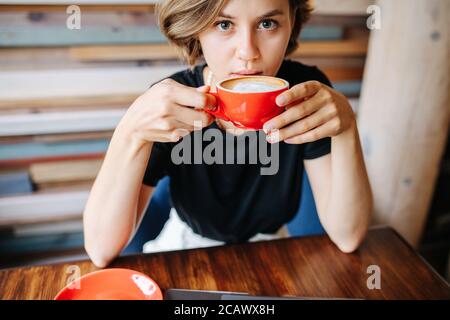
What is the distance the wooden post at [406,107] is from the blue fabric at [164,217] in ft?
2.49

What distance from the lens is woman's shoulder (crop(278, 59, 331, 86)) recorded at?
63.9 inches

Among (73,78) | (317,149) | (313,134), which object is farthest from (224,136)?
(73,78)

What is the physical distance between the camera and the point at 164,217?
5.90ft

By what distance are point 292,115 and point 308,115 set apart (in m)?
0.09

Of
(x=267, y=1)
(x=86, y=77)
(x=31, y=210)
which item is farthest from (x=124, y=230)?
(x=31, y=210)

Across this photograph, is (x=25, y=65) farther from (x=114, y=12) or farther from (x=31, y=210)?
(x=31, y=210)

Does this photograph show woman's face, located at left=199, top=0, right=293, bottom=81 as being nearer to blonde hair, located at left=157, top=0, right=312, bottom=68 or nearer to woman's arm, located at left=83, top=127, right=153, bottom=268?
blonde hair, located at left=157, top=0, right=312, bottom=68

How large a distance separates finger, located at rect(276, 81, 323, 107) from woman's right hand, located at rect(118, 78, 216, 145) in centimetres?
17

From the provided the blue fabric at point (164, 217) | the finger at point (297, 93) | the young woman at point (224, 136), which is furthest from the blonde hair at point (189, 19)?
the blue fabric at point (164, 217)

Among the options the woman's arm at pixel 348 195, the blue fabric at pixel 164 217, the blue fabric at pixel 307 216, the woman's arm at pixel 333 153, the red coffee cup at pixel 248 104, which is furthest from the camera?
the blue fabric at pixel 307 216

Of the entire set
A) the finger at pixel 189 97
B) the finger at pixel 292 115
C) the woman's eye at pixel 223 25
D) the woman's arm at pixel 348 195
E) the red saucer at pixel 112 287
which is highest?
the woman's eye at pixel 223 25

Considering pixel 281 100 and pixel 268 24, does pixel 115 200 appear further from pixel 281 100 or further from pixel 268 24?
pixel 268 24

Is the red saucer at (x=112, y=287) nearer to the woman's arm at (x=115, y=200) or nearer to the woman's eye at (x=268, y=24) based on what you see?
the woman's arm at (x=115, y=200)

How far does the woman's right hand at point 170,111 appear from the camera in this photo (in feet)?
3.24
